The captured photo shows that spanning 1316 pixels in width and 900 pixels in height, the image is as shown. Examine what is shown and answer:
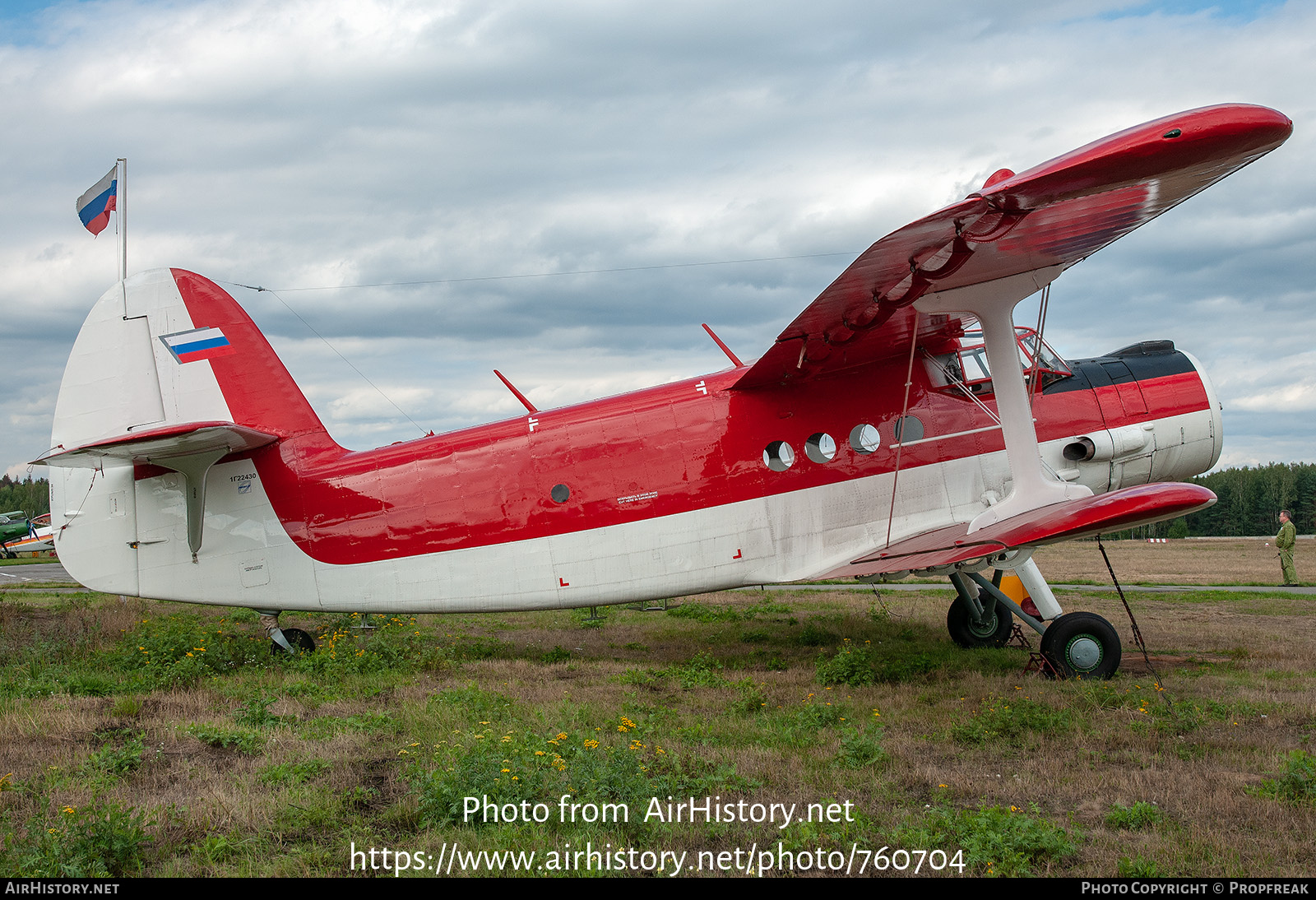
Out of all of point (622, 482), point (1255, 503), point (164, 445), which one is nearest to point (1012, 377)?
point (622, 482)

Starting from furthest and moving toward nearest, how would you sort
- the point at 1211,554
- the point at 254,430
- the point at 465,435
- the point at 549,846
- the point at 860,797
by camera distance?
the point at 1211,554 < the point at 465,435 < the point at 254,430 < the point at 860,797 < the point at 549,846

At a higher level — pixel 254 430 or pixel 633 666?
pixel 254 430

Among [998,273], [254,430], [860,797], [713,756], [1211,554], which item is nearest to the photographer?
[860,797]

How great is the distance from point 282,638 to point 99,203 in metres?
5.92

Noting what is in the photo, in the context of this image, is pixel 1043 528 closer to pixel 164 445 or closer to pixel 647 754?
pixel 647 754

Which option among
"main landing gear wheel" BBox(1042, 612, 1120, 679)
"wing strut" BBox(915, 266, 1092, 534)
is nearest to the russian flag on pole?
"wing strut" BBox(915, 266, 1092, 534)

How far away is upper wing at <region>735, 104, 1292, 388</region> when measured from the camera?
17.6 ft

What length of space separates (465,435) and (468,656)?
2.72 metres

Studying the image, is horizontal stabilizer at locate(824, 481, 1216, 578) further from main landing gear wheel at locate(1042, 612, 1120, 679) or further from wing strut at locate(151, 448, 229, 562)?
wing strut at locate(151, 448, 229, 562)

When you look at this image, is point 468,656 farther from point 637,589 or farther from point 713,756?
point 713,756

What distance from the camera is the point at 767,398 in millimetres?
9211

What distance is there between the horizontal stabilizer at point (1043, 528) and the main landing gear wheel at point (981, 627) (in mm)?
2152

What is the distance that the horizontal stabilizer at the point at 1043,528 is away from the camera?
6.53 m
